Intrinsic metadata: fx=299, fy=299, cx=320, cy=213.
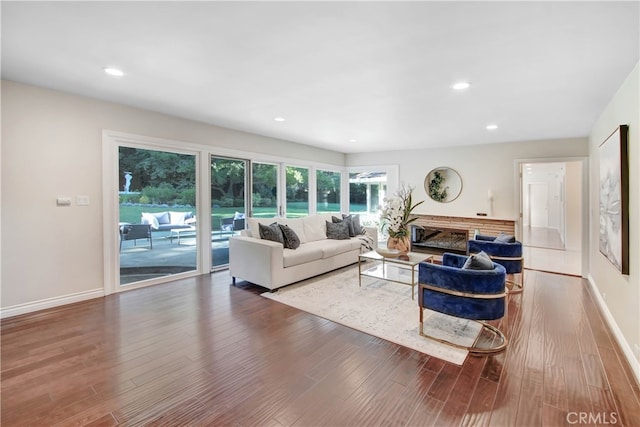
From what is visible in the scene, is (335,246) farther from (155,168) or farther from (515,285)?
(155,168)

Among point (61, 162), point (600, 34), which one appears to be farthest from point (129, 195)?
point (600, 34)

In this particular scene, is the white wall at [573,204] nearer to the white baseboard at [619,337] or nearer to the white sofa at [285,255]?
the white baseboard at [619,337]

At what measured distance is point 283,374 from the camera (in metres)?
2.24

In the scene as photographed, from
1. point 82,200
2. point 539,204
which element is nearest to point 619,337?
point 82,200

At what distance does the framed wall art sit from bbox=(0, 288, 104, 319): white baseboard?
5.61 metres

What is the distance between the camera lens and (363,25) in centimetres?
201

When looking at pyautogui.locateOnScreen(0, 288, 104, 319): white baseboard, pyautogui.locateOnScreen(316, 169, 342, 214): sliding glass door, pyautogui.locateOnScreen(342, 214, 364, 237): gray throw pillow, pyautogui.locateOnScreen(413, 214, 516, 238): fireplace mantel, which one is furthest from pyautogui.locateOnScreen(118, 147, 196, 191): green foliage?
pyautogui.locateOnScreen(413, 214, 516, 238): fireplace mantel

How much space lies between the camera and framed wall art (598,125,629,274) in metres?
2.48

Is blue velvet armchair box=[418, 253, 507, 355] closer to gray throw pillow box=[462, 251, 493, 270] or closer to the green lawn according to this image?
gray throw pillow box=[462, 251, 493, 270]

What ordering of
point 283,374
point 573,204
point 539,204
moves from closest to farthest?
point 283,374, point 573,204, point 539,204

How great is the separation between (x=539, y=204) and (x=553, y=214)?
609mm

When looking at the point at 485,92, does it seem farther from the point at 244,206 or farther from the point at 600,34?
the point at 244,206

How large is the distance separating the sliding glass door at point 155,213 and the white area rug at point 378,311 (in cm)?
177

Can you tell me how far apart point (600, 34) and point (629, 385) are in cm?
246
